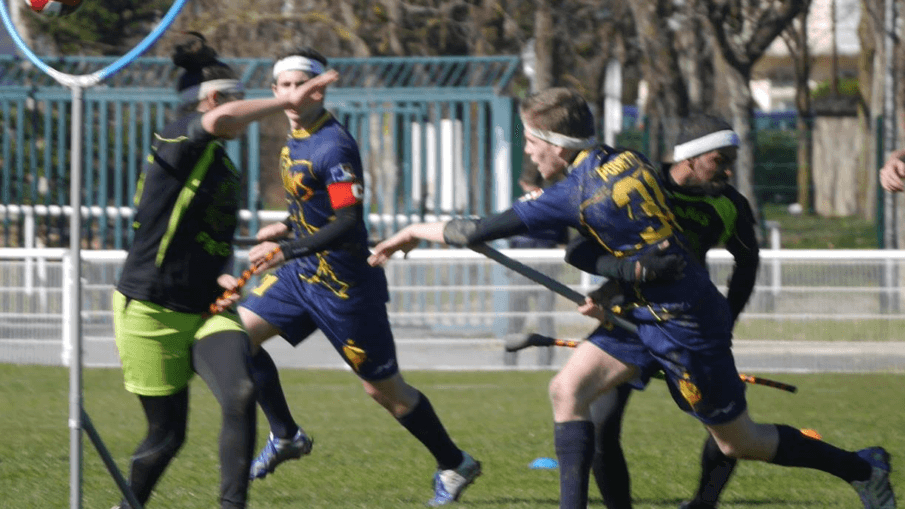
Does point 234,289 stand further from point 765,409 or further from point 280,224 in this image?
point 765,409

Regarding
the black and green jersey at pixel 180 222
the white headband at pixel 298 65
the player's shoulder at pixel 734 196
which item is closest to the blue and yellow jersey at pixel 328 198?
the white headband at pixel 298 65

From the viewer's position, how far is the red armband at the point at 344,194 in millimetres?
5840

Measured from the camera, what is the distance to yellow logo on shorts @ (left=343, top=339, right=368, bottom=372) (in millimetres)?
6258

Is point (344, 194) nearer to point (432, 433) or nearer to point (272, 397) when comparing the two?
point (272, 397)

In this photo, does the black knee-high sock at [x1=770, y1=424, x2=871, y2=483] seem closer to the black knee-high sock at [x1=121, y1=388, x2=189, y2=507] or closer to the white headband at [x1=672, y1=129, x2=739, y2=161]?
the white headband at [x1=672, y1=129, x2=739, y2=161]

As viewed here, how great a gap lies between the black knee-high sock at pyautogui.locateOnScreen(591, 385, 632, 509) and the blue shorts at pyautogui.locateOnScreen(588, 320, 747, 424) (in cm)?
43

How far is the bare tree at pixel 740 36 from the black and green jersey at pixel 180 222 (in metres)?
11.8

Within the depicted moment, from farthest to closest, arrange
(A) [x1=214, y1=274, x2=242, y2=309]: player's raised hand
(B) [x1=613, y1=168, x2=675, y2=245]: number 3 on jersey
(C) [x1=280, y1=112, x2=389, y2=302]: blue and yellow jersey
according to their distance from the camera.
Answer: (C) [x1=280, y1=112, x2=389, y2=302]: blue and yellow jersey < (A) [x1=214, y1=274, x2=242, y2=309]: player's raised hand < (B) [x1=613, y1=168, x2=675, y2=245]: number 3 on jersey

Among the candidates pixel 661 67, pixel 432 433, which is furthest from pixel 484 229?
pixel 661 67

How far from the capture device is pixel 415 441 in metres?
8.50

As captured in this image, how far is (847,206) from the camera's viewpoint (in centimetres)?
1817

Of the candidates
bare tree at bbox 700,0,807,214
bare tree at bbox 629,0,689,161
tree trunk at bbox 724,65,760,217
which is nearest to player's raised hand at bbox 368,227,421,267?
tree trunk at bbox 724,65,760,217

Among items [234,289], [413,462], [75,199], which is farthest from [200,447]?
[75,199]

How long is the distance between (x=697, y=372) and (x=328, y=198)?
5.95 feet
